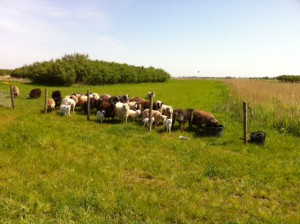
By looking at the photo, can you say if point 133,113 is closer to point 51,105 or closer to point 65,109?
point 65,109

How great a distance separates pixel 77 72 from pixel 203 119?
3827 cm

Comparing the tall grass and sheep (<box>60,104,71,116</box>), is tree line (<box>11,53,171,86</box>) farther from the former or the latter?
the tall grass

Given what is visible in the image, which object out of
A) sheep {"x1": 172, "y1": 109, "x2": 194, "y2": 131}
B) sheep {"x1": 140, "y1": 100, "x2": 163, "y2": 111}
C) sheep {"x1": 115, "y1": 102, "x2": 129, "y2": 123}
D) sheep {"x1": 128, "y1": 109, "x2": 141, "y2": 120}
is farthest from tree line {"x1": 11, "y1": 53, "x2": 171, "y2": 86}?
sheep {"x1": 172, "y1": 109, "x2": 194, "y2": 131}

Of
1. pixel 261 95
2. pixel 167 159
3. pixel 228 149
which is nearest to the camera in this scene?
pixel 167 159

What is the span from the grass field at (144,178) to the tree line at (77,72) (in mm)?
34716

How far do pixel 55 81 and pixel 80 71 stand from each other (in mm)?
4714

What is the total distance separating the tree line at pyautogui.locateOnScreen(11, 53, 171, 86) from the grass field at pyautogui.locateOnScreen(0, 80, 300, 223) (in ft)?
114

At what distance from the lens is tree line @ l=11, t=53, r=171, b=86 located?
44.8 m

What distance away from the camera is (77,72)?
47.8 meters

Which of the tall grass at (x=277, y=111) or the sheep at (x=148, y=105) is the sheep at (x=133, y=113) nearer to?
the sheep at (x=148, y=105)

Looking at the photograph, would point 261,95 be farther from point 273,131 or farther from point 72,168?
point 72,168

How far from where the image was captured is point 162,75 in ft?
270

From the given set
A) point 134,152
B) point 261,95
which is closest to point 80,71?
point 261,95

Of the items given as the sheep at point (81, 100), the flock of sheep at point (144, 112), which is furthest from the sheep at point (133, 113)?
the sheep at point (81, 100)
